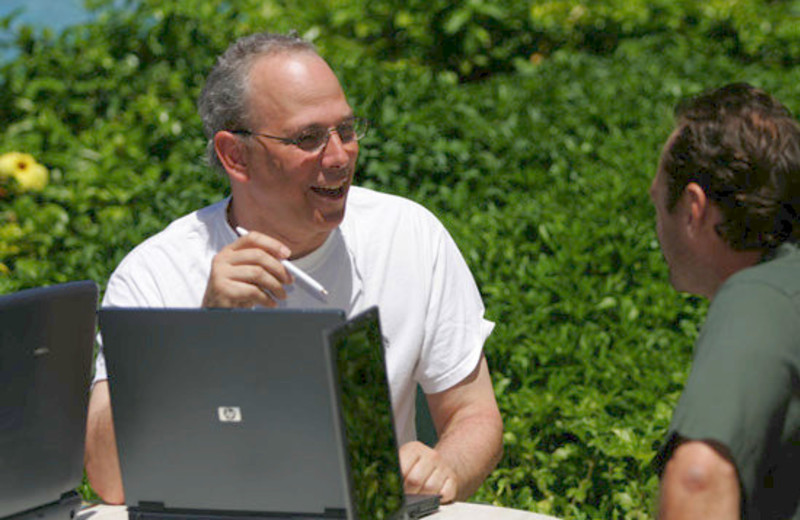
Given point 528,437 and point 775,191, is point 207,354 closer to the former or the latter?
point 775,191

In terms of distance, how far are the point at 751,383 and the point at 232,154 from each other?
1477 millimetres

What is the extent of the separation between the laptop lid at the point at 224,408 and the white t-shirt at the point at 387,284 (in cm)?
68

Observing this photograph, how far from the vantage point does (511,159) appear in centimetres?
581

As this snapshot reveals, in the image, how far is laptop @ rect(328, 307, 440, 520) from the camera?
186 cm

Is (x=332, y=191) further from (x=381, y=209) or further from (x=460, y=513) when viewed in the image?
(x=460, y=513)

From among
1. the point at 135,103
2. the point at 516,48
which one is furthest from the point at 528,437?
the point at 516,48

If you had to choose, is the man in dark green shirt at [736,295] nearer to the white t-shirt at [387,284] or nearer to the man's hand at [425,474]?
the man's hand at [425,474]

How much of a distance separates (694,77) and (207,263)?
5.06m

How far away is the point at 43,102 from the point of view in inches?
252

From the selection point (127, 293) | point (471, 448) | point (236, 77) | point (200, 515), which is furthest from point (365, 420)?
point (236, 77)

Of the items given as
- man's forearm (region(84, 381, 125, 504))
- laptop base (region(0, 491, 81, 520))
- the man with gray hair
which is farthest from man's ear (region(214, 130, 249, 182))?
laptop base (region(0, 491, 81, 520))

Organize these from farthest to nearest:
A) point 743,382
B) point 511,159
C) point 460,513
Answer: point 511,159, point 460,513, point 743,382

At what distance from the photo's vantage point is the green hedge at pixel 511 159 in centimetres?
388

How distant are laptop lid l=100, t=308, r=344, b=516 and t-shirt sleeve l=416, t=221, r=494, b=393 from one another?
83 centimetres
